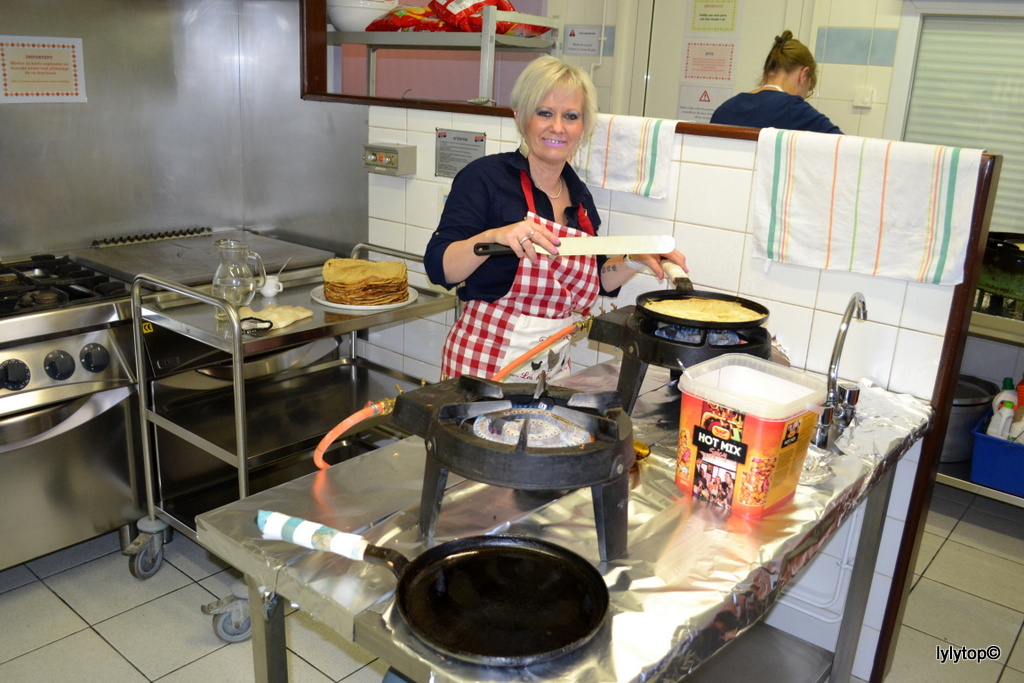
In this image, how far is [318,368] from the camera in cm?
288

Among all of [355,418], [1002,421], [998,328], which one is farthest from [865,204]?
[1002,421]

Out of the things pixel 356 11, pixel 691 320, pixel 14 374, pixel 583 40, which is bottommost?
pixel 14 374

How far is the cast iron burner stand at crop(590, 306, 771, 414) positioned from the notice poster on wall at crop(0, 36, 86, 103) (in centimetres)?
199

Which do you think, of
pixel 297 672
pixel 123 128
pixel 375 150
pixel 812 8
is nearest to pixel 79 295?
pixel 123 128

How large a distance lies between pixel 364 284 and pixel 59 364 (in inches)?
A: 31.5

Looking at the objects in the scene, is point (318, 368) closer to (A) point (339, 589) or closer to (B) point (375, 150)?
(B) point (375, 150)

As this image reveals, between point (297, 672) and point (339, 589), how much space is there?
1186 millimetres

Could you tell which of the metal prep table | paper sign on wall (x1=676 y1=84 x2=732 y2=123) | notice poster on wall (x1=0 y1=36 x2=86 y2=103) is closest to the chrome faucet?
the metal prep table

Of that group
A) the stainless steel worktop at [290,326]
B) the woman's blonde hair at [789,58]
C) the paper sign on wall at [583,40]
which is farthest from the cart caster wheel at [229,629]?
the paper sign on wall at [583,40]

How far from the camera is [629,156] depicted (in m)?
2.12

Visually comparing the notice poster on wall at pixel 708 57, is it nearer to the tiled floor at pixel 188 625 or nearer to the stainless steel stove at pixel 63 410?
the tiled floor at pixel 188 625

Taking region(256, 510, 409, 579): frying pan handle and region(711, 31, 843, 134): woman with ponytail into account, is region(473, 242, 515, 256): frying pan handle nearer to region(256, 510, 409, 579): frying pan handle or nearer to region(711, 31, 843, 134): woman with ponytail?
region(256, 510, 409, 579): frying pan handle

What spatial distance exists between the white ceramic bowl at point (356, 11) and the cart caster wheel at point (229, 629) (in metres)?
1.84

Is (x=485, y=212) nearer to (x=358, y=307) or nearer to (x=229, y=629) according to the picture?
(x=358, y=307)
